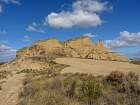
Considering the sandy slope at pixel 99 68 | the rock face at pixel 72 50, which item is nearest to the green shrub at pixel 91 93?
the sandy slope at pixel 99 68

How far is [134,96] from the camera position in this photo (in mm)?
12742

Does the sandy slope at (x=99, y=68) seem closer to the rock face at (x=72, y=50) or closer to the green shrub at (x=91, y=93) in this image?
the green shrub at (x=91, y=93)

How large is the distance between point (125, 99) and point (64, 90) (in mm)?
3887

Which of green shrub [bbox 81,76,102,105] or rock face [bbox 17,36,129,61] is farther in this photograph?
rock face [bbox 17,36,129,61]

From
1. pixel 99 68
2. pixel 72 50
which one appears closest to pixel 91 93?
pixel 99 68

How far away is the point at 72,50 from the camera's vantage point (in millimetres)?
62812

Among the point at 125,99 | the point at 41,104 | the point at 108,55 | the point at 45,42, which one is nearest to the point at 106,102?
the point at 125,99

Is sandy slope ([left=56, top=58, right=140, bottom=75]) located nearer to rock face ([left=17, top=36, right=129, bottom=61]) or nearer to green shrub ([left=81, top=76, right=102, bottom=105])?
green shrub ([left=81, top=76, right=102, bottom=105])

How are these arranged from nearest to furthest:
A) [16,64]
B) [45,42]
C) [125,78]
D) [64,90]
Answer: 1. [64,90]
2. [125,78]
3. [16,64]
4. [45,42]

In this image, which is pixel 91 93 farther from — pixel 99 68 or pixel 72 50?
pixel 72 50

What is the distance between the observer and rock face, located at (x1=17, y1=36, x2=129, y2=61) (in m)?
61.6

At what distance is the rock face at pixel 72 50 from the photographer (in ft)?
202

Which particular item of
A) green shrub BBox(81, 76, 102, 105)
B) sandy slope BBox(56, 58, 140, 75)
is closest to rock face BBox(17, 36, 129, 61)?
sandy slope BBox(56, 58, 140, 75)

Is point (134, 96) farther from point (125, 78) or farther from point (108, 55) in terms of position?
point (108, 55)
